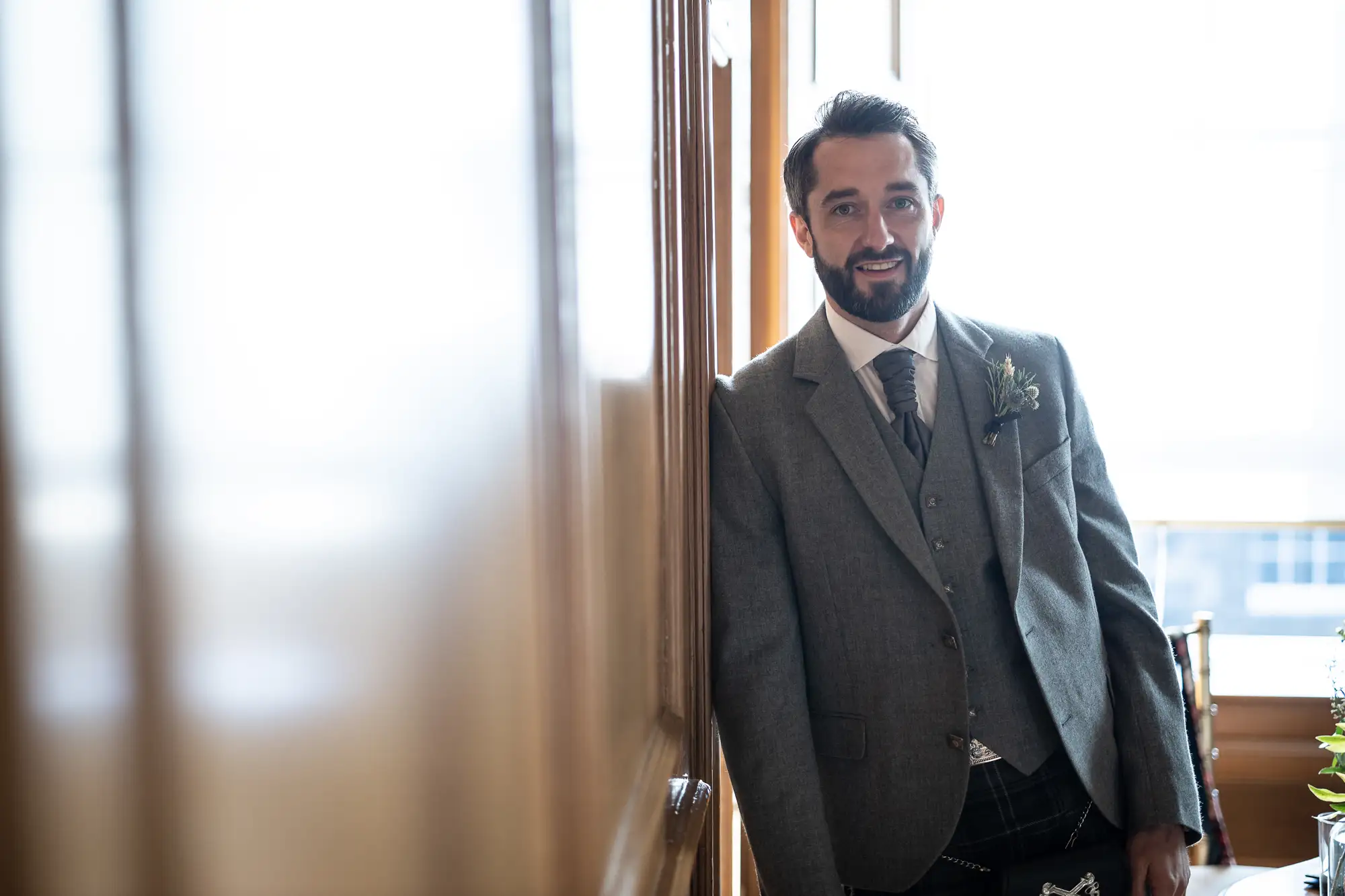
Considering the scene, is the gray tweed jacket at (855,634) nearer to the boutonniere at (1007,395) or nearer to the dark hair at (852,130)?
the boutonniere at (1007,395)

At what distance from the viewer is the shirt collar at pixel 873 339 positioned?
176 centimetres

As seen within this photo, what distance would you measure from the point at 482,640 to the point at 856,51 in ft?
10.8

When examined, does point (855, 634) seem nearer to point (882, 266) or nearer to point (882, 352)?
point (882, 352)

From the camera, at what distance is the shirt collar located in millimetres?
1758

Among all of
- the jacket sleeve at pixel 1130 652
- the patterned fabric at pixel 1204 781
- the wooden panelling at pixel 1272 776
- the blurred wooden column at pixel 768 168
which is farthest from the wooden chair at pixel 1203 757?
the blurred wooden column at pixel 768 168

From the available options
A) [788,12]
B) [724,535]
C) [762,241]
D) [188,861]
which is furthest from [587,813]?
[788,12]

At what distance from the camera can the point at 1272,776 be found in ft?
11.7

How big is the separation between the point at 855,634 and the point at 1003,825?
1.22 feet

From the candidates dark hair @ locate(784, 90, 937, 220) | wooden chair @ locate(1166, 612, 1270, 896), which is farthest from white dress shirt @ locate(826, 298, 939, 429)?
wooden chair @ locate(1166, 612, 1270, 896)

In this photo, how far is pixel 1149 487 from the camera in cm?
368

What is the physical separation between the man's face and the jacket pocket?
2.11 ft

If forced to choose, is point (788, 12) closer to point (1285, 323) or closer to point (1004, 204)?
point (1004, 204)

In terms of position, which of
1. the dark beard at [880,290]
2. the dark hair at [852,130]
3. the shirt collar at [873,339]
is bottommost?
the shirt collar at [873,339]

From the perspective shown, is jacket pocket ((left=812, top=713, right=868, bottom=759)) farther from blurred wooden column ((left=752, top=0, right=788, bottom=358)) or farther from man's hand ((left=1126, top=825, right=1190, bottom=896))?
blurred wooden column ((left=752, top=0, right=788, bottom=358))
